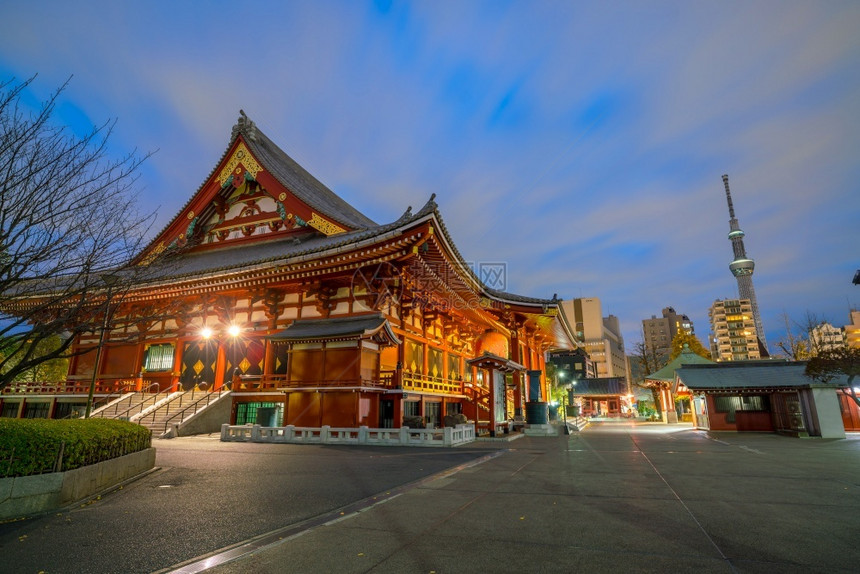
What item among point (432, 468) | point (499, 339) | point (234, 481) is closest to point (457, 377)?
point (499, 339)

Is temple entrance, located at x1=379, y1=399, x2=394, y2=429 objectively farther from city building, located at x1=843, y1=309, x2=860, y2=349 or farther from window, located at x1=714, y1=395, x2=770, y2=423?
city building, located at x1=843, y1=309, x2=860, y2=349

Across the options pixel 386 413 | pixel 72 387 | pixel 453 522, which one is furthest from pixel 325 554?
pixel 72 387

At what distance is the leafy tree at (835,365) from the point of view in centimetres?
1711

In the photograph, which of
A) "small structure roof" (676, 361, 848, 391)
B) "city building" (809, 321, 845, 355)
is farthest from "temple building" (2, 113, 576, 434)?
"city building" (809, 321, 845, 355)

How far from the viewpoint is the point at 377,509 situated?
19.8 ft

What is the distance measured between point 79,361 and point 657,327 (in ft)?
500

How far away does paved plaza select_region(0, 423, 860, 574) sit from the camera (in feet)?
13.5

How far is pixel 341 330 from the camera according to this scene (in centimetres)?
1650

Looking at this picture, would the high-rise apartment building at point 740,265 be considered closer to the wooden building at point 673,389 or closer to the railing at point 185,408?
the wooden building at point 673,389

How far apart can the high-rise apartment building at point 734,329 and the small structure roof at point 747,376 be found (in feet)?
415

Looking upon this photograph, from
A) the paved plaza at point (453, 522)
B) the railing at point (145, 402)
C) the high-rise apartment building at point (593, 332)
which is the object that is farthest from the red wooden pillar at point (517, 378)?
the high-rise apartment building at point (593, 332)

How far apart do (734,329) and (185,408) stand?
154936 millimetres

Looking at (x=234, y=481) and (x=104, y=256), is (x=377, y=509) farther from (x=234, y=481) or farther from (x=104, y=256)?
(x=104, y=256)

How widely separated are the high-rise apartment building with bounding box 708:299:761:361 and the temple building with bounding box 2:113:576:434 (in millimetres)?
133432
